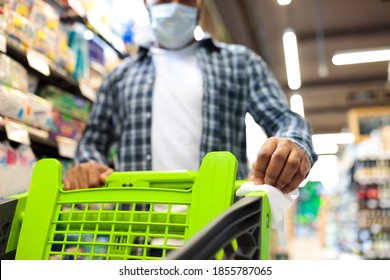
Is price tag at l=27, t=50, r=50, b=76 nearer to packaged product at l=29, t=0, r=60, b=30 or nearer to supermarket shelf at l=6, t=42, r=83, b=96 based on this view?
supermarket shelf at l=6, t=42, r=83, b=96

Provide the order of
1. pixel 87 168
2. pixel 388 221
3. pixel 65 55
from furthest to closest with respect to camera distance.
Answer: pixel 388 221 → pixel 65 55 → pixel 87 168

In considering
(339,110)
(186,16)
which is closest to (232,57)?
(186,16)

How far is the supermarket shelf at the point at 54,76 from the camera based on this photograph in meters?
1.93

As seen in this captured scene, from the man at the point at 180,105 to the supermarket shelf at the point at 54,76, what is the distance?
41cm

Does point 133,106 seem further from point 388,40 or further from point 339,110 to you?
point 339,110

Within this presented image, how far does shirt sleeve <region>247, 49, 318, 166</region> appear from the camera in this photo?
1.46 metres

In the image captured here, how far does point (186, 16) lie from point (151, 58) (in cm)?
27

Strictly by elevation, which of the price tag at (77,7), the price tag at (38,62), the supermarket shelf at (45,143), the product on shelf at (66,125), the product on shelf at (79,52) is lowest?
the supermarket shelf at (45,143)

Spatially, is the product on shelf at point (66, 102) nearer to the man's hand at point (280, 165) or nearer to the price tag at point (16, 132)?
the price tag at point (16, 132)

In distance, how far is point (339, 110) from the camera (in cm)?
1325

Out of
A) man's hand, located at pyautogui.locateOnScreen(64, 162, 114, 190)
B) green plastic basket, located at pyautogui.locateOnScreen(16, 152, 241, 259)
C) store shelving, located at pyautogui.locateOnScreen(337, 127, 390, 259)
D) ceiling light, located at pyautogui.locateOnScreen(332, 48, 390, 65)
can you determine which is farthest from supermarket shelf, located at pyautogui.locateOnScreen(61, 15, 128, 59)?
ceiling light, located at pyautogui.locateOnScreen(332, 48, 390, 65)

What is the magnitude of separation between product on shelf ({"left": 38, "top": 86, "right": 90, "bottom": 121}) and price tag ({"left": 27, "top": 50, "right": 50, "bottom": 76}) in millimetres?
246

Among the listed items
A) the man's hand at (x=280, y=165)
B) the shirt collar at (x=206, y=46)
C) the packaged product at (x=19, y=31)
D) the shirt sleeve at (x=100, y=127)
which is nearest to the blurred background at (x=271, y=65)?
the packaged product at (x=19, y=31)

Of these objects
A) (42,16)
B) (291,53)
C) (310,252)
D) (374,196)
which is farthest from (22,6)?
(310,252)
